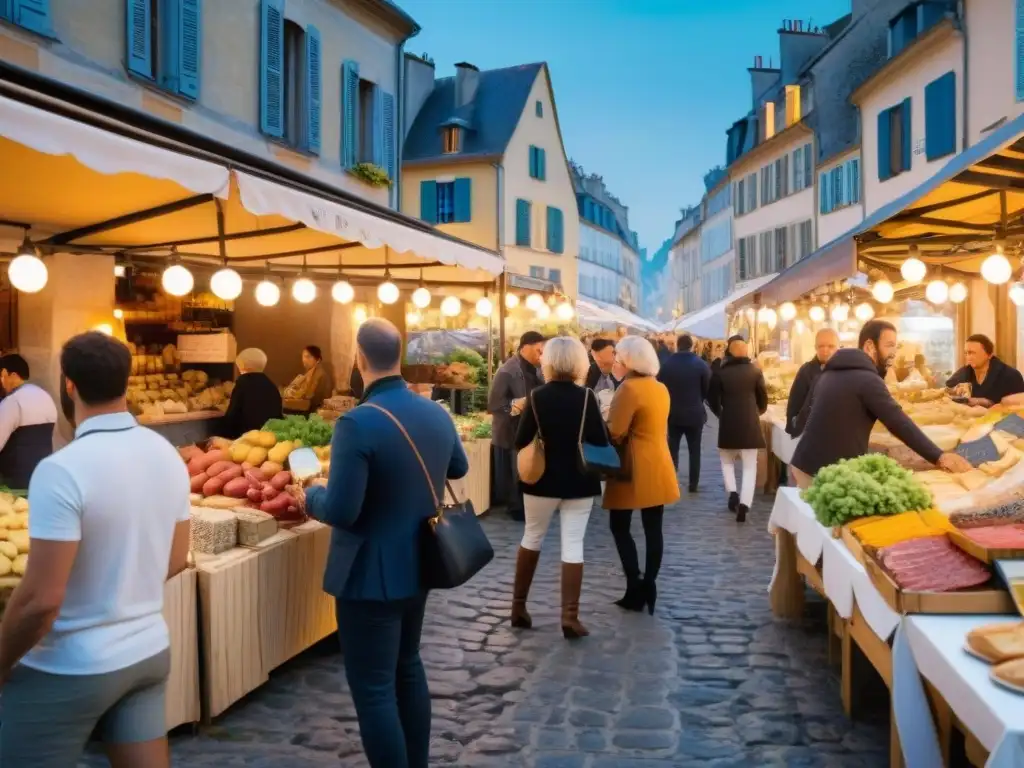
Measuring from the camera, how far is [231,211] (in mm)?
7168

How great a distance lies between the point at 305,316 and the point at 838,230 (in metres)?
17.0

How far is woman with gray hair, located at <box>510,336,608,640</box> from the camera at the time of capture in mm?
5527

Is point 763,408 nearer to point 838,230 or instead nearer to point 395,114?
point 395,114

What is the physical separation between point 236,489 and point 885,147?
59.4 ft

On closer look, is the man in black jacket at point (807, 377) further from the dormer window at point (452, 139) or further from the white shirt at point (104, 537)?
the dormer window at point (452, 139)

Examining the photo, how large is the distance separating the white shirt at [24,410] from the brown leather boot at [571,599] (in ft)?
11.9

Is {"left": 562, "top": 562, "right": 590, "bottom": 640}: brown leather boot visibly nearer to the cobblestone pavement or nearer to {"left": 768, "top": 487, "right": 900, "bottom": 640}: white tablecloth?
the cobblestone pavement

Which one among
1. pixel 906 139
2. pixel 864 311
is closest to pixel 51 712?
pixel 864 311

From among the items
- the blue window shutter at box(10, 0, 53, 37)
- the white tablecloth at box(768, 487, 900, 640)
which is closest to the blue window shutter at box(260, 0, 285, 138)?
the blue window shutter at box(10, 0, 53, 37)

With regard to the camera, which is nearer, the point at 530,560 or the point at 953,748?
the point at 953,748

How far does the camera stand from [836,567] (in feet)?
14.7

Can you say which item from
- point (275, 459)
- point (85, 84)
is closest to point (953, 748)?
point (275, 459)

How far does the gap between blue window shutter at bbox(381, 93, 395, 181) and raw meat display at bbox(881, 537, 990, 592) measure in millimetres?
13888

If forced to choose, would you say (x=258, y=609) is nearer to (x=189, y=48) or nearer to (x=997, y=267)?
(x=997, y=267)
